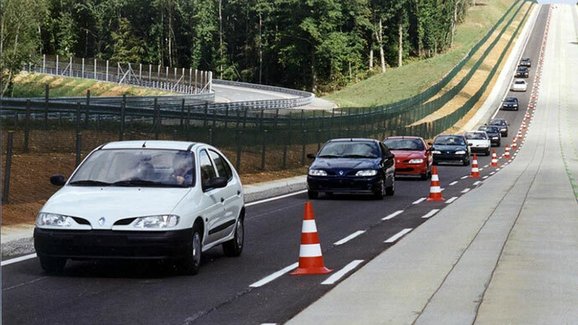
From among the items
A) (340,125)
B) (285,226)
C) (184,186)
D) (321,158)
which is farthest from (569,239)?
(340,125)

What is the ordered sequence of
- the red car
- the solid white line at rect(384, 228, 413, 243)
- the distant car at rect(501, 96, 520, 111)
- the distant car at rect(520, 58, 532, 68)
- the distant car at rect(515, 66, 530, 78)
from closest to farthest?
the solid white line at rect(384, 228, 413, 243)
the red car
the distant car at rect(501, 96, 520, 111)
the distant car at rect(515, 66, 530, 78)
the distant car at rect(520, 58, 532, 68)

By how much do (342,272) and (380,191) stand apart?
13.5 meters

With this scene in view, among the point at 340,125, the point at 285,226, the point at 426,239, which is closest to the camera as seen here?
the point at 426,239

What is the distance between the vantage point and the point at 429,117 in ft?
284

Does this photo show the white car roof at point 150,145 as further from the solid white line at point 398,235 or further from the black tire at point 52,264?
the solid white line at point 398,235

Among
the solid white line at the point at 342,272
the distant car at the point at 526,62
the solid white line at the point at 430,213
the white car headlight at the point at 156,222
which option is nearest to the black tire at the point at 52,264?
the white car headlight at the point at 156,222

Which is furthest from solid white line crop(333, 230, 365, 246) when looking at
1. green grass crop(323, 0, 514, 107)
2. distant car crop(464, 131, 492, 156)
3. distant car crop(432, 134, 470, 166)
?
green grass crop(323, 0, 514, 107)

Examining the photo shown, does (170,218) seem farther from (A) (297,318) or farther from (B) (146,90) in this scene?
(B) (146,90)

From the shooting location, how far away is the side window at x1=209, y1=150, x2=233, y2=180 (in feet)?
44.8

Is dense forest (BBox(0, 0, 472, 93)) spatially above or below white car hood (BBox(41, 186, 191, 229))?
above

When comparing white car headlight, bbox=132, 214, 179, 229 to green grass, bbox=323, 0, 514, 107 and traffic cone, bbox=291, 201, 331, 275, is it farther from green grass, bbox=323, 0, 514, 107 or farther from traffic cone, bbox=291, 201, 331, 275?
green grass, bbox=323, 0, 514, 107

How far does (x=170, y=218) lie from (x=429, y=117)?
76422 millimetres

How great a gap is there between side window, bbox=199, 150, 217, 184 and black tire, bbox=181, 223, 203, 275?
82cm

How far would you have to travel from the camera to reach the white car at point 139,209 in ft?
36.5
